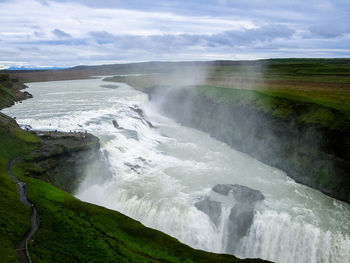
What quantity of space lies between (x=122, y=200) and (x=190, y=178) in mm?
8577

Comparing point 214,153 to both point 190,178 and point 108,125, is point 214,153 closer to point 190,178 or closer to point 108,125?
point 190,178

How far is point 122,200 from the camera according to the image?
3028 cm

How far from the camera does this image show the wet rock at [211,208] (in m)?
27.6

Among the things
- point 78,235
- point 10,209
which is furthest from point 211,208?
point 10,209

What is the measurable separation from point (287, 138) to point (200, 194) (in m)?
16.9

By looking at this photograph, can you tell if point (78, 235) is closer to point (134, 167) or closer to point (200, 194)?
point (200, 194)

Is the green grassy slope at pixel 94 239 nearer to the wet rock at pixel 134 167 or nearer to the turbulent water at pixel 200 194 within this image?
the turbulent water at pixel 200 194

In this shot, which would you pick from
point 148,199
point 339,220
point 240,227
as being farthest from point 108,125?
point 339,220

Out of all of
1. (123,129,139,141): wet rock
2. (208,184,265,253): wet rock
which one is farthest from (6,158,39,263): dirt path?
(123,129,139,141): wet rock

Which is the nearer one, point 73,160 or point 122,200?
point 122,200

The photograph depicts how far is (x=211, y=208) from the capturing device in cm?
2808

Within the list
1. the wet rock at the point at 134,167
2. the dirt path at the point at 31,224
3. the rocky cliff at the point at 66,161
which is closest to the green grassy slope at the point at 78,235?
the dirt path at the point at 31,224

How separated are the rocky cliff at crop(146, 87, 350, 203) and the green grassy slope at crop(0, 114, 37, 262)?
2915 cm

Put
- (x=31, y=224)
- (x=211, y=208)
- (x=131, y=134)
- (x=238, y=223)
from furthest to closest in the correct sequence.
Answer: (x=131, y=134) → (x=211, y=208) → (x=238, y=223) → (x=31, y=224)
